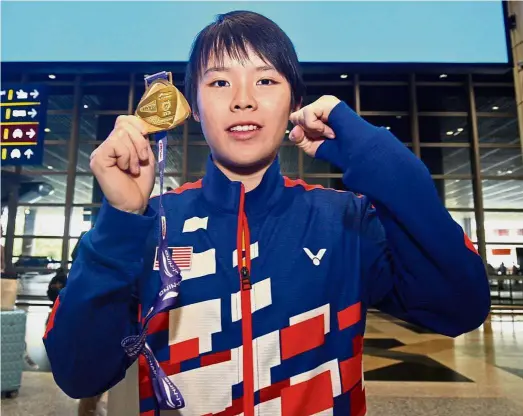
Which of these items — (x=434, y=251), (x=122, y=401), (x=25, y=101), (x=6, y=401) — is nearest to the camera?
(x=434, y=251)

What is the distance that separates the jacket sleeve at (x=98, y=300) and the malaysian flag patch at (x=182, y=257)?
156 millimetres

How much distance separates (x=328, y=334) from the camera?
2.82 feet

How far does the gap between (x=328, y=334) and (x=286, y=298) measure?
116mm

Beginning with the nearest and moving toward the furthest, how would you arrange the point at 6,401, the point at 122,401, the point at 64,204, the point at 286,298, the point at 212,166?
the point at 286,298
the point at 212,166
the point at 122,401
the point at 6,401
the point at 64,204

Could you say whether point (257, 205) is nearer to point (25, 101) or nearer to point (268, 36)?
point (268, 36)

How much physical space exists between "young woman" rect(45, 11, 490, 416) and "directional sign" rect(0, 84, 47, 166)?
14.5 ft

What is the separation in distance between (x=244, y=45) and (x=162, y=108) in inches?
10.2

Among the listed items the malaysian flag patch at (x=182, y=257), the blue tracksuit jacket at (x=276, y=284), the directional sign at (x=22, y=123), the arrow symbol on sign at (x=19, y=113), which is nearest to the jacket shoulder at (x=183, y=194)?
the blue tracksuit jacket at (x=276, y=284)

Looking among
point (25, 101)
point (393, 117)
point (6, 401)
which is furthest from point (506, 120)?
point (6, 401)

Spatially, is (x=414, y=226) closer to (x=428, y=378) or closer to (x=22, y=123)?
(x=428, y=378)

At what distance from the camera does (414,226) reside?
708 millimetres

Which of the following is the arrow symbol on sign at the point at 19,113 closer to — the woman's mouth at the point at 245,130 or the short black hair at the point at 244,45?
the short black hair at the point at 244,45

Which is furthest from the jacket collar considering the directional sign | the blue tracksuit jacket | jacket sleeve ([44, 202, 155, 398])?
the directional sign

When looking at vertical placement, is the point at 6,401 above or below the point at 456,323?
below
